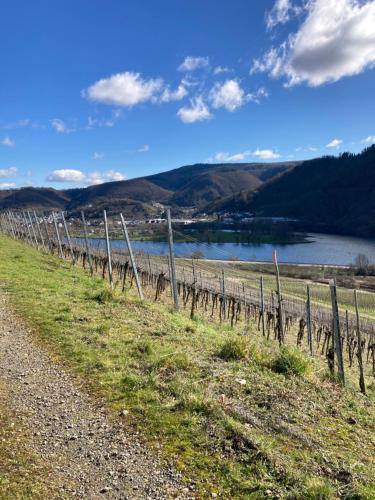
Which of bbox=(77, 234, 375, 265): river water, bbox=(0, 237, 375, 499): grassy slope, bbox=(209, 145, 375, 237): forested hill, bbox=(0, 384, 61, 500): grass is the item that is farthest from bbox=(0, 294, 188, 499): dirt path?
bbox=(209, 145, 375, 237): forested hill

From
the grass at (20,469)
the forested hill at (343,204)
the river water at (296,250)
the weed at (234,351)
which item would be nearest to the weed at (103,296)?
the weed at (234,351)

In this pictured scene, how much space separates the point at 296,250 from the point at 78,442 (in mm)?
112251

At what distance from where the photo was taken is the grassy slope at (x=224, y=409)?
11.7ft

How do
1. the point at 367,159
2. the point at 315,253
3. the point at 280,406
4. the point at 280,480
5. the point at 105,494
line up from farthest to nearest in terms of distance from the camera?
the point at 367,159, the point at 315,253, the point at 280,406, the point at 280,480, the point at 105,494

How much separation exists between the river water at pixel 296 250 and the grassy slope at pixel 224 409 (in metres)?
78.1

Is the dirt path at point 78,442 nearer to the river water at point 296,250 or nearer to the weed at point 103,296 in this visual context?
the weed at point 103,296

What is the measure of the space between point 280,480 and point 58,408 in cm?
258

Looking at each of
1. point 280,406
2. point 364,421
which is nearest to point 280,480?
point 280,406

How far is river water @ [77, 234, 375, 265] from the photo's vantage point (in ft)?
309

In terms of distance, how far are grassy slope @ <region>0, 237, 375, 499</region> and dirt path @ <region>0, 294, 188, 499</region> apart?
0.75ft

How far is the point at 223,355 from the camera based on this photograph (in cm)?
679

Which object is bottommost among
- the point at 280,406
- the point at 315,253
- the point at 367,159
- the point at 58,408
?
the point at 315,253

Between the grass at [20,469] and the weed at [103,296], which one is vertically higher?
the weed at [103,296]

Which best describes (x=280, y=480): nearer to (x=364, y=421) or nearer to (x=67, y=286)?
(x=364, y=421)
